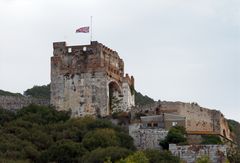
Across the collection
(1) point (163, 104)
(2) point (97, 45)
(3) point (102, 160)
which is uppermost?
(2) point (97, 45)

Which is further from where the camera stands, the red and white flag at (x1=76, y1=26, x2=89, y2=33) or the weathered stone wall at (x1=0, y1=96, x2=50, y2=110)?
the weathered stone wall at (x1=0, y1=96, x2=50, y2=110)

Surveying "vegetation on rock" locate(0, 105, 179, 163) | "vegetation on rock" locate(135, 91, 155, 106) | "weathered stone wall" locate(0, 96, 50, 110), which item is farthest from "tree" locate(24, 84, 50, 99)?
"vegetation on rock" locate(0, 105, 179, 163)

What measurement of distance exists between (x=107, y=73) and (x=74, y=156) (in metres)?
10.7

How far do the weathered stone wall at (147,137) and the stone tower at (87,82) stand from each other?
4681 mm

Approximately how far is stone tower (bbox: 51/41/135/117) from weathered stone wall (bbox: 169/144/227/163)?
10.1 metres

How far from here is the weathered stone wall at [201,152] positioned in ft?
207

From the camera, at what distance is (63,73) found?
73.4m

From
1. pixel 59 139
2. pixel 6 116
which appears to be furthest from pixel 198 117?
pixel 6 116

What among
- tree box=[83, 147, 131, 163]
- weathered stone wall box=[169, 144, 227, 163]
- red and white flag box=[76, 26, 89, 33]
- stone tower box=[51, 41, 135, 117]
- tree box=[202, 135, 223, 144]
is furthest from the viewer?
red and white flag box=[76, 26, 89, 33]

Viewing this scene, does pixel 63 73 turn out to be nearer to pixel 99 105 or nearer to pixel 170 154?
pixel 99 105

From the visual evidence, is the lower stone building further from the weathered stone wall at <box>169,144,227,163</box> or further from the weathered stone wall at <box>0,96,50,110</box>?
the weathered stone wall at <box>0,96,50,110</box>

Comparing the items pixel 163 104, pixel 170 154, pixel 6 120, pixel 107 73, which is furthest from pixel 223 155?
pixel 6 120

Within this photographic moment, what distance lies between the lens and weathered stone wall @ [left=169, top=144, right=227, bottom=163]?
63.1 m

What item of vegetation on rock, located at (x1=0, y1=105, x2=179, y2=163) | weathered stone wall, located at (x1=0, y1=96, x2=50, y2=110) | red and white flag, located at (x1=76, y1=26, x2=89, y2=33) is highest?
red and white flag, located at (x1=76, y1=26, x2=89, y2=33)
